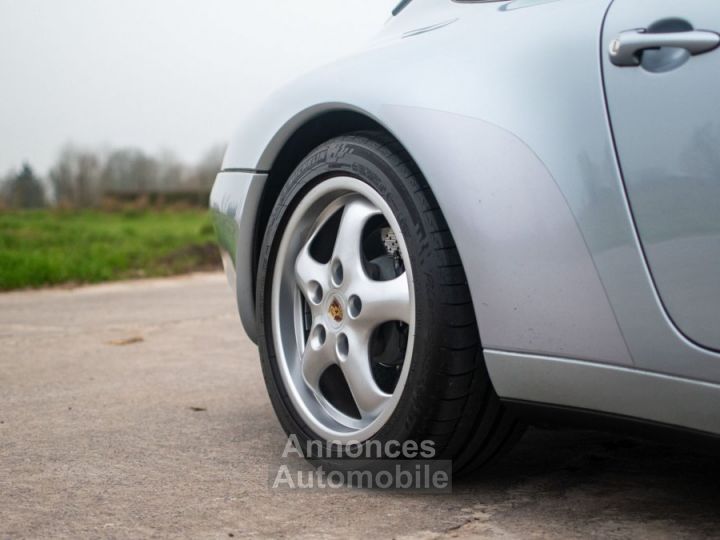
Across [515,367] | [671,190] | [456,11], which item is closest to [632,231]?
[671,190]

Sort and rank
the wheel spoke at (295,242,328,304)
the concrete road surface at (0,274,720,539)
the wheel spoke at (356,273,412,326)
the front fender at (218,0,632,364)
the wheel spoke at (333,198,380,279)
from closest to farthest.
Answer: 1. the front fender at (218,0,632,364)
2. the concrete road surface at (0,274,720,539)
3. the wheel spoke at (356,273,412,326)
4. the wheel spoke at (333,198,380,279)
5. the wheel spoke at (295,242,328,304)

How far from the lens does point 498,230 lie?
5.92 feet

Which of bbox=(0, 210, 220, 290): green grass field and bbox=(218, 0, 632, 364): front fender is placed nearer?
bbox=(218, 0, 632, 364): front fender

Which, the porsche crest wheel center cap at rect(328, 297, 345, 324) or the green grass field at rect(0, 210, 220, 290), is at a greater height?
the porsche crest wheel center cap at rect(328, 297, 345, 324)

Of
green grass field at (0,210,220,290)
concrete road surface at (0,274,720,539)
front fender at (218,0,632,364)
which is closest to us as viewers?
front fender at (218,0,632,364)

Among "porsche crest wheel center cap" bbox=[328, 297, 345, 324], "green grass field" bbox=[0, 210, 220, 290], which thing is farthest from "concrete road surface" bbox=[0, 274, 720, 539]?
"green grass field" bbox=[0, 210, 220, 290]

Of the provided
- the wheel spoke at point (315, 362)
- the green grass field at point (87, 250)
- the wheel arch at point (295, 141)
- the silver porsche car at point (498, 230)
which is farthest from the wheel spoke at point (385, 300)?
the green grass field at point (87, 250)

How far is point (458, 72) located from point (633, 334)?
63cm

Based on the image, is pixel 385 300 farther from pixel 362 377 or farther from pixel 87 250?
pixel 87 250

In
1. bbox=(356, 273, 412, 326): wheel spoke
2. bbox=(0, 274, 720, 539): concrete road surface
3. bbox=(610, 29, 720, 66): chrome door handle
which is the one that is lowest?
bbox=(0, 274, 720, 539): concrete road surface

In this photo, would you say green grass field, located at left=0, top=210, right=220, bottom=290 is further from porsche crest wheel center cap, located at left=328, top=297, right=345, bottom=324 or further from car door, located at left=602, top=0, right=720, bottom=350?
car door, located at left=602, top=0, right=720, bottom=350

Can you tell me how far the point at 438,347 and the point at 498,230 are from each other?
27 centimetres

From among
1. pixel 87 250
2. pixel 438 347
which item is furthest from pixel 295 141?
pixel 87 250

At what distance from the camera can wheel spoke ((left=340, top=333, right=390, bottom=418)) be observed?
2.10m
